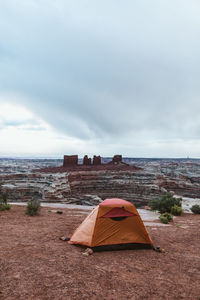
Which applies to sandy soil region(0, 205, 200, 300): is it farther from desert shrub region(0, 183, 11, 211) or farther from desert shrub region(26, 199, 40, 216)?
desert shrub region(0, 183, 11, 211)

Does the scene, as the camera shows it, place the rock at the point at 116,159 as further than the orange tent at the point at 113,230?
Yes

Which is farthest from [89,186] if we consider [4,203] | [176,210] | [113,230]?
[113,230]

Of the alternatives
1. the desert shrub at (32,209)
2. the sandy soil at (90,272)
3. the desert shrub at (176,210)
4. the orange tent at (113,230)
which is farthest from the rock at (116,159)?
the orange tent at (113,230)

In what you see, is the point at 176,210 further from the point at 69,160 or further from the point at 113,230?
the point at 69,160

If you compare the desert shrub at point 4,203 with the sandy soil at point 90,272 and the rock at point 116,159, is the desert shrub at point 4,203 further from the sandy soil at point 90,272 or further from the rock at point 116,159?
the rock at point 116,159

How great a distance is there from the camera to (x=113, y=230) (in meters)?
7.96

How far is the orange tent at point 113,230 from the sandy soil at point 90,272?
1.11 feet

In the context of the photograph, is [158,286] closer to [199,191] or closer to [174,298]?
[174,298]

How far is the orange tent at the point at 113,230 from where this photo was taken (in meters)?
7.67

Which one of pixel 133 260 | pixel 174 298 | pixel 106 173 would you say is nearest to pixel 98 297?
pixel 174 298

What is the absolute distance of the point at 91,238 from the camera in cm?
760

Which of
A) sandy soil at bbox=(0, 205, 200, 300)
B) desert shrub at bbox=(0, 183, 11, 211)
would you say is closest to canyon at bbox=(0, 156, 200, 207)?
desert shrub at bbox=(0, 183, 11, 211)

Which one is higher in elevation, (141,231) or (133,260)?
(141,231)

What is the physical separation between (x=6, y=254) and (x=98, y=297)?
3.56 meters
